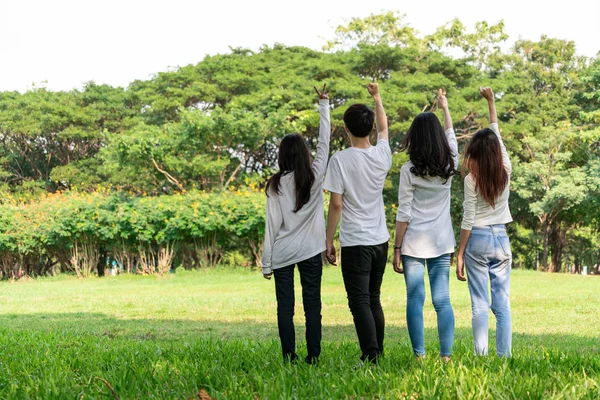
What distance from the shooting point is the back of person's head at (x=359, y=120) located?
4582mm

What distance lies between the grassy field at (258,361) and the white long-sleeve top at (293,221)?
74 cm

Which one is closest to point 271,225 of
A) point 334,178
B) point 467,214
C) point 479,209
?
point 334,178

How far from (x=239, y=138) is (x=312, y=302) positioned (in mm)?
18919

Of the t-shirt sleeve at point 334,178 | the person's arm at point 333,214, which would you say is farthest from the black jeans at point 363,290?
the t-shirt sleeve at point 334,178

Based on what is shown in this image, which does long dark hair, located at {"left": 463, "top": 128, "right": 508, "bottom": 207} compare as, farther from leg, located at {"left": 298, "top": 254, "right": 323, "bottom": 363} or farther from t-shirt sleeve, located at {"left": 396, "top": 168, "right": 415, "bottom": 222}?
leg, located at {"left": 298, "top": 254, "right": 323, "bottom": 363}

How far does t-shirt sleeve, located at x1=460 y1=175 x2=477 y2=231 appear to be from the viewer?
4.74m

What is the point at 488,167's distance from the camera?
473 cm

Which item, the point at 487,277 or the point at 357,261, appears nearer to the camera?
the point at 357,261

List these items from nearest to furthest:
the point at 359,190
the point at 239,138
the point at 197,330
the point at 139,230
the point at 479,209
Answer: the point at 359,190 < the point at 479,209 < the point at 197,330 < the point at 139,230 < the point at 239,138

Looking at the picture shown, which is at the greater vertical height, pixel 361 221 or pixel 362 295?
pixel 361 221

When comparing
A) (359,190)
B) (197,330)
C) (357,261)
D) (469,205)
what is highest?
(359,190)

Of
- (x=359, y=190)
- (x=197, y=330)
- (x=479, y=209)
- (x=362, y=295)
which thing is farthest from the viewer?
(x=197, y=330)

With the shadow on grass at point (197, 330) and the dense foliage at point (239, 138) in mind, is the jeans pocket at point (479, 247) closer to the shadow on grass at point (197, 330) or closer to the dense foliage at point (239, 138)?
the shadow on grass at point (197, 330)

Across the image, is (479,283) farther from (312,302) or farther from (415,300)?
(312,302)
